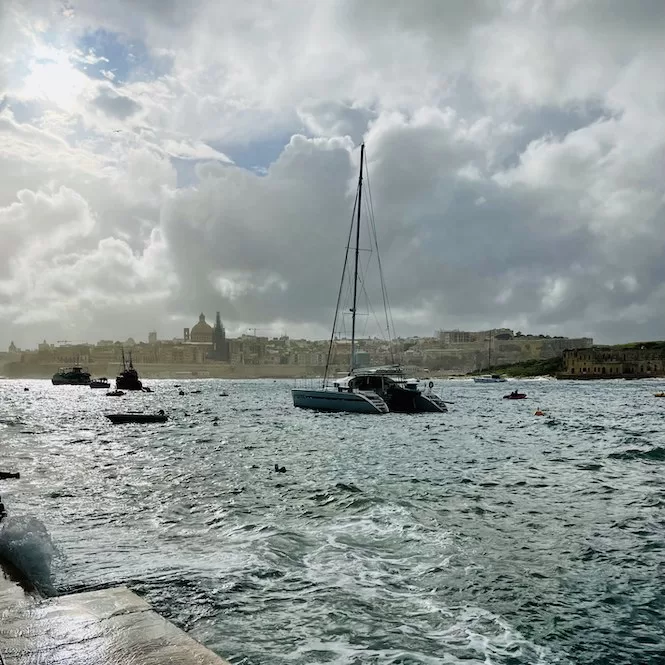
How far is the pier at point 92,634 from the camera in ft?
16.4

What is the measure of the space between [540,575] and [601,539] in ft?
8.93

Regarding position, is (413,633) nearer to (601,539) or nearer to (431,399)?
(601,539)

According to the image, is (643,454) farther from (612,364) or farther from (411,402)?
(612,364)

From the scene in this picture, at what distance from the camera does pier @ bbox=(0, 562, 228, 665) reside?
16.4 ft

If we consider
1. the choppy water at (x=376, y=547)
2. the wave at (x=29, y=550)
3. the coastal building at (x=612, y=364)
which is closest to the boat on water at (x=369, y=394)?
the choppy water at (x=376, y=547)

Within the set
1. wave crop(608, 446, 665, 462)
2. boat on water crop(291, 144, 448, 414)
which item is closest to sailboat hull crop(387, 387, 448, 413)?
boat on water crop(291, 144, 448, 414)

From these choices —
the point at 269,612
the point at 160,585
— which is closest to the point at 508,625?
the point at 269,612

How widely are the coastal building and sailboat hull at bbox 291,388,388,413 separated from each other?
14999 centimetres

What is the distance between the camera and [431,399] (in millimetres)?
51531

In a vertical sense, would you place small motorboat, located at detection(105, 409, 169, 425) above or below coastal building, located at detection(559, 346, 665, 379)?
below

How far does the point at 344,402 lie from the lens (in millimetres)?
46156

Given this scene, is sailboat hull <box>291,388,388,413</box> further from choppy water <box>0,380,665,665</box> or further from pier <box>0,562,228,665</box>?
pier <box>0,562,228,665</box>

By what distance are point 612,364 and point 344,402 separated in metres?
160

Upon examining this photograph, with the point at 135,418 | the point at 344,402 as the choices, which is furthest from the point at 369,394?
the point at 135,418
